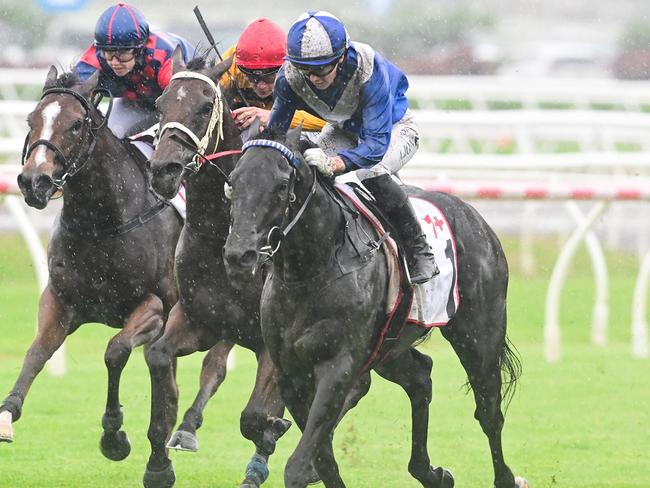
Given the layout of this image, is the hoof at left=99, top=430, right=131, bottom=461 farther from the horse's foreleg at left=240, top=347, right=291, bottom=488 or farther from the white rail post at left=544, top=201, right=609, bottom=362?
the white rail post at left=544, top=201, right=609, bottom=362

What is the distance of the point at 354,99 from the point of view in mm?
4977

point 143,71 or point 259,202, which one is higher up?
point 259,202

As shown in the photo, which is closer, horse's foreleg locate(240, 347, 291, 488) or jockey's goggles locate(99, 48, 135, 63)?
horse's foreleg locate(240, 347, 291, 488)

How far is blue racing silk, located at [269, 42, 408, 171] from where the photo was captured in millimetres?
4828

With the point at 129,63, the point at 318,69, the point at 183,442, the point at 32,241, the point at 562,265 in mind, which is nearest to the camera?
the point at 318,69

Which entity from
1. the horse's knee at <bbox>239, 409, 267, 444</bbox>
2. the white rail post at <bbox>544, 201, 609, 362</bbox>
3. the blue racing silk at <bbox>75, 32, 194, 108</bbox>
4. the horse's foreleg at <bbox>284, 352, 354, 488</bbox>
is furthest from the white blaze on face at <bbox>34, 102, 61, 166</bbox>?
the white rail post at <bbox>544, 201, 609, 362</bbox>

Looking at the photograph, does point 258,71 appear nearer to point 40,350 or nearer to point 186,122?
point 186,122

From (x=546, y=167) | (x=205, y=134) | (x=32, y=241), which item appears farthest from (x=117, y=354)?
(x=546, y=167)

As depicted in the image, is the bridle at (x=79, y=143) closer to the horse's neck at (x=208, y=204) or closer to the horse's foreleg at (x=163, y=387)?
the horse's neck at (x=208, y=204)

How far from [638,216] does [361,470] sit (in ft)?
30.0

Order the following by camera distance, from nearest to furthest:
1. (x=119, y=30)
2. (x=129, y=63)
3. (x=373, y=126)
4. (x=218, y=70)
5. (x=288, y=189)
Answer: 1. (x=288, y=189)
2. (x=373, y=126)
3. (x=218, y=70)
4. (x=119, y=30)
5. (x=129, y=63)

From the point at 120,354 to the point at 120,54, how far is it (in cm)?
130

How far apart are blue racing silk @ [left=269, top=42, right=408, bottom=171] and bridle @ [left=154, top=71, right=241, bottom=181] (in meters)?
0.30

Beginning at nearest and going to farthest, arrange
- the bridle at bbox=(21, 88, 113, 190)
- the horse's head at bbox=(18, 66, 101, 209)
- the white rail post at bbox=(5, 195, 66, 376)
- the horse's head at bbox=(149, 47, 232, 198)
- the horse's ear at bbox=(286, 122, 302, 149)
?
1. the horse's ear at bbox=(286, 122, 302, 149)
2. the horse's head at bbox=(149, 47, 232, 198)
3. the horse's head at bbox=(18, 66, 101, 209)
4. the bridle at bbox=(21, 88, 113, 190)
5. the white rail post at bbox=(5, 195, 66, 376)
